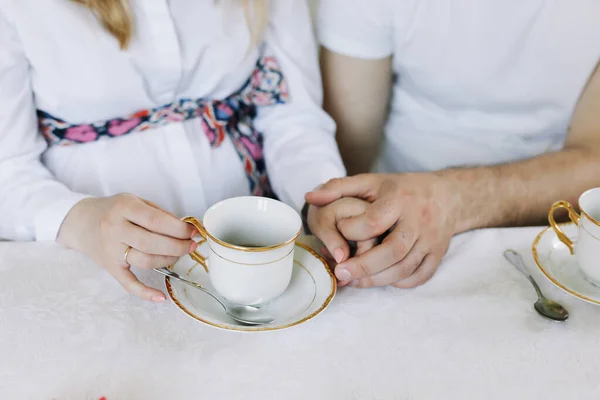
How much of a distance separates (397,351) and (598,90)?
29.4 inches

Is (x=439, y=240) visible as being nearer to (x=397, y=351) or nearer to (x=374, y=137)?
(x=397, y=351)

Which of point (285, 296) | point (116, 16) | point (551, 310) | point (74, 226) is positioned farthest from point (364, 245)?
point (116, 16)

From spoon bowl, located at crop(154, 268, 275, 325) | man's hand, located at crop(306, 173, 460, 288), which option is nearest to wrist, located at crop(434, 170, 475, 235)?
man's hand, located at crop(306, 173, 460, 288)

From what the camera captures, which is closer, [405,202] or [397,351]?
[397,351]

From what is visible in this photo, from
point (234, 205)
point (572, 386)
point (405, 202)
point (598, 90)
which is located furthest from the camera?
point (598, 90)

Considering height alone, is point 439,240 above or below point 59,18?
below

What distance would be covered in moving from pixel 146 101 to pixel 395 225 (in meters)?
0.48

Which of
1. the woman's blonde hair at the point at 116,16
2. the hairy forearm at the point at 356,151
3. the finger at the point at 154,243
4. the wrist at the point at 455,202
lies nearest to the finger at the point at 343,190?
the wrist at the point at 455,202

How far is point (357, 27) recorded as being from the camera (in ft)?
4.00

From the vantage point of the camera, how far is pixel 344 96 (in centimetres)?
131

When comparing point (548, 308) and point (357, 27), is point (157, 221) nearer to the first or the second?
point (548, 308)

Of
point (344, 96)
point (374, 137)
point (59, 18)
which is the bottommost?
point (374, 137)

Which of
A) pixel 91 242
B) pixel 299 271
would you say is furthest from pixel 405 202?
pixel 91 242

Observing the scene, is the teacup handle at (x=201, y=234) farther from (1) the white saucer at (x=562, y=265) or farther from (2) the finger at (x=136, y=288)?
(1) the white saucer at (x=562, y=265)
